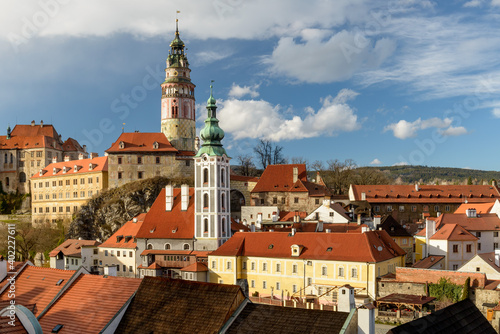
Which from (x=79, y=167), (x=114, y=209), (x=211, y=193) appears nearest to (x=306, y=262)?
(x=211, y=193)

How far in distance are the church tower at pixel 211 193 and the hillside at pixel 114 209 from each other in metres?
16.1

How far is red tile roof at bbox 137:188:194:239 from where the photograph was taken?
163 ft

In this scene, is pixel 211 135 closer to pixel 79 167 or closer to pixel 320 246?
pixel 320 246

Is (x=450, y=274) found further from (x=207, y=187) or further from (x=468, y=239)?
(x=207, y=187)

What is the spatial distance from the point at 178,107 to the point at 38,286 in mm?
56546

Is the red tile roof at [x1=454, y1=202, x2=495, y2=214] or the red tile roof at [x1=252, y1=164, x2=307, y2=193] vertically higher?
the red tile roof at [x1=252, y1=164, x2=307, y2=193]

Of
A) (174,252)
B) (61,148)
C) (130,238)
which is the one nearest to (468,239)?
(174,252)

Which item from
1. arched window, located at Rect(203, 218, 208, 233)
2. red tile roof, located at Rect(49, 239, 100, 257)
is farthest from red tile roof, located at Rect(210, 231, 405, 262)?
red tile roof, located at Rect(49, 239, 100, 257)

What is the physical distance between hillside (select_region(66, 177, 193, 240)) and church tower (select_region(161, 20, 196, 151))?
9.20 m

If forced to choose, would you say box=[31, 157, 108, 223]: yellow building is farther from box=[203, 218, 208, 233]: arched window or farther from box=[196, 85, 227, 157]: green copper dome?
box=[203, 218, 208, 233]: arched window

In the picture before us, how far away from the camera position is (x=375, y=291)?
36.3 m

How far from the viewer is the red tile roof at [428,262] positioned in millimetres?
40584

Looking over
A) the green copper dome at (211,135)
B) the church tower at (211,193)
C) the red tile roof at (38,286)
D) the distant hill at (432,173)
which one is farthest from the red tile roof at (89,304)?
the distant hill at (432,173)

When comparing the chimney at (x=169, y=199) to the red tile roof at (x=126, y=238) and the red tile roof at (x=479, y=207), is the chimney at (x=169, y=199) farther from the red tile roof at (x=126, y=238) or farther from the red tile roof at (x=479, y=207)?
the red tile roof at (x=479, y=207)
